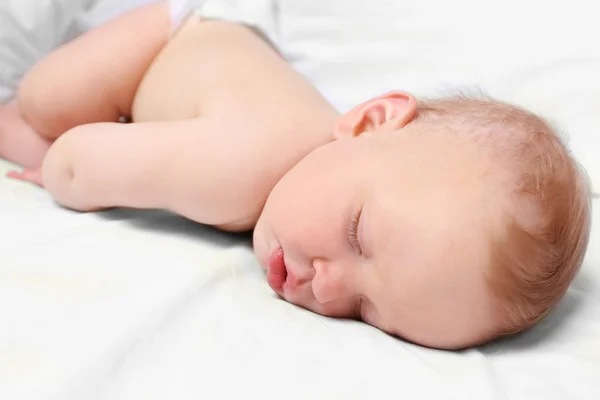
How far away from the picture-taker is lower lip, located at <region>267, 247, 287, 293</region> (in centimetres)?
84

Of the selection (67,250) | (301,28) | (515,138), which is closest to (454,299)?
(515,138)

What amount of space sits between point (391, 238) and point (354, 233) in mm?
57

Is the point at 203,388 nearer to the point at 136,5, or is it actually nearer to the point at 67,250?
the point at 67,250

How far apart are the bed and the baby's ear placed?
226 millimetres

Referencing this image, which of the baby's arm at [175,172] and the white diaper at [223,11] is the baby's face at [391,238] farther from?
the white diaper at [223,11]

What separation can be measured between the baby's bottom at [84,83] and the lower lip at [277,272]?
524 mm

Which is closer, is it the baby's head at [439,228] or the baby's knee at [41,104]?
the baby's head at [439,228]

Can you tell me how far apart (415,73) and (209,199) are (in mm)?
614

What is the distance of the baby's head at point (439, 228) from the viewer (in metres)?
0.72

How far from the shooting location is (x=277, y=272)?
2.76ft

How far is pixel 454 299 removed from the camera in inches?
28.6

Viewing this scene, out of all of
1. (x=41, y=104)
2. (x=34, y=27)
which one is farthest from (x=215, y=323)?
(x=34, y=27)

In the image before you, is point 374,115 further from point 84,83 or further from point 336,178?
point 84,83

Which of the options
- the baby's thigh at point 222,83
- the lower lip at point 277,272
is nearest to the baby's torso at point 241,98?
the baby's thigh at point 222,83
